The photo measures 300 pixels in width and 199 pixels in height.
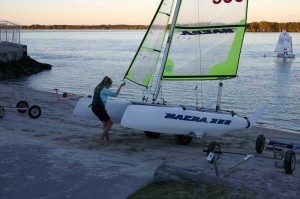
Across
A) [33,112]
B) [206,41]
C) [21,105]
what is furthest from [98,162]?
[21,105]

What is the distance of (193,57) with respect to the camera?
11727 millimetres

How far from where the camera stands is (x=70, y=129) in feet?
42.6

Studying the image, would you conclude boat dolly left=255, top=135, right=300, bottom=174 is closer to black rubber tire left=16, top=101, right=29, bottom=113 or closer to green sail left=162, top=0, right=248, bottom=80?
green sail left=162, top=0, right=248, bottom=80

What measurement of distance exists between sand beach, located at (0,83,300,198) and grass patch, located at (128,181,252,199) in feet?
0.67

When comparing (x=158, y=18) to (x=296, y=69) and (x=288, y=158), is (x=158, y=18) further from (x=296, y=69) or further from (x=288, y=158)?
(x=296, y=69)

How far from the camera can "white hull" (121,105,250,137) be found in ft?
35.1

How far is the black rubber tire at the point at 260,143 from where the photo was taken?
36.3 ft

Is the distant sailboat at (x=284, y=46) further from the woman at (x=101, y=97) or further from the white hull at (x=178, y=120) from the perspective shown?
the woman at (x=101, y=97)

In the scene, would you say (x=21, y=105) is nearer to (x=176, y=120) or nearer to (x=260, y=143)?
(x=176, y=120)

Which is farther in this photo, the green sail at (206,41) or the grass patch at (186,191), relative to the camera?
the green sail at (206,41)

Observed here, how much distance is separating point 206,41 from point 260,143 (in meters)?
2.99

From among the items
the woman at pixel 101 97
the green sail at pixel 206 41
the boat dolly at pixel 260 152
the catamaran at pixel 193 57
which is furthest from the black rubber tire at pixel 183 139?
the woman at pixel 101 97

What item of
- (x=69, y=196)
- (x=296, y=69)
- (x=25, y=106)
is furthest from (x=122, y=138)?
(x=296, y=69)

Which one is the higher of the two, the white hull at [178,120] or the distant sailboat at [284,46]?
the distant sailboat at [284,46]
